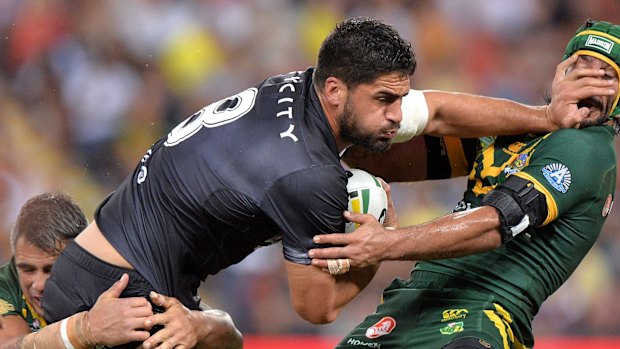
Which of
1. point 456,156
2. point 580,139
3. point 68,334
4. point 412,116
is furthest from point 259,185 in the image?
point 580,139

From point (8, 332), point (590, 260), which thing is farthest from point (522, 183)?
point (590, 260)

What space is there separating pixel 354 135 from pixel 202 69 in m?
5.23

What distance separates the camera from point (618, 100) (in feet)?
15.2

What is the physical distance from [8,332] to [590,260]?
5450mm

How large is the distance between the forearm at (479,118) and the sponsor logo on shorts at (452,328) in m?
0.89

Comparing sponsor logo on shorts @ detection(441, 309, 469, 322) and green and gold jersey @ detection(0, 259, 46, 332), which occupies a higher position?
green and gold jersey @ detection(0, 259, 46, 332)

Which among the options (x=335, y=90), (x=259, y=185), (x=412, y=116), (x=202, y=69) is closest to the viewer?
(x=259, y=185)

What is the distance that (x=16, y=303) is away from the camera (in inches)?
203

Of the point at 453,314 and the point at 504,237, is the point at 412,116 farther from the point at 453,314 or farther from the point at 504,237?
the point at 453,314

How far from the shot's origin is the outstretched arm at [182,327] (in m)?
4.20

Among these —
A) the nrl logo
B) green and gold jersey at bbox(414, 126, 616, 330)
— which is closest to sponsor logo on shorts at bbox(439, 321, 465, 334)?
green and gold jersey at bbox(414, 126, 616, 330)

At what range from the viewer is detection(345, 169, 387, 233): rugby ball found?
166 inches

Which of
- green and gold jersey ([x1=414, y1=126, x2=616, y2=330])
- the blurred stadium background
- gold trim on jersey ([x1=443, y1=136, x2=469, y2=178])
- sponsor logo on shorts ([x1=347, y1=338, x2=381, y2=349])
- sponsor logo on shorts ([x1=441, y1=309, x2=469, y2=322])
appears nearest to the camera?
green and gold jersey ([x1=414, y1=126, x2=616, y2=330])

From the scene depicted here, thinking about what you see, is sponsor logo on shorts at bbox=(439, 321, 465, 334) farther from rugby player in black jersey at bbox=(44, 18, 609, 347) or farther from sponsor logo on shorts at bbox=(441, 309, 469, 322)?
rugby player in black jersey at bbox=(44, 18, 609, 347)
